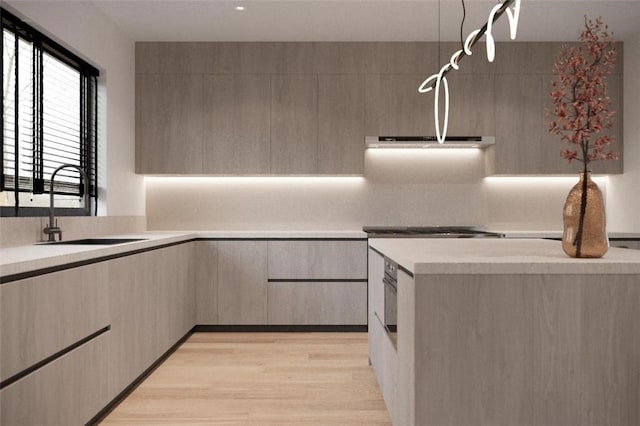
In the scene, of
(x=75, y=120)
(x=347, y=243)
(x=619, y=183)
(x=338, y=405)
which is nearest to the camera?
(x=338, y=405)

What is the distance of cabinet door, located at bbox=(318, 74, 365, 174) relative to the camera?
5055mm

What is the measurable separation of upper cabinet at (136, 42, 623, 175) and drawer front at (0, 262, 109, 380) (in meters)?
2.50

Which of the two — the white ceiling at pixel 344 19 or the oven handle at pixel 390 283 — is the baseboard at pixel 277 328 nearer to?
the oven handle at pixel 390 283

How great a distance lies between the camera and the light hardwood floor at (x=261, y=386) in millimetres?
2867

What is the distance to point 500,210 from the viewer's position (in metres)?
5.44


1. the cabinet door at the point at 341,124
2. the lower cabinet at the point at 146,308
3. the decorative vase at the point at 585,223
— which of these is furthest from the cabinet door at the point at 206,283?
the decorative vase at the point at 585,223

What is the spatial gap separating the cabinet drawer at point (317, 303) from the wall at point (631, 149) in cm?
250

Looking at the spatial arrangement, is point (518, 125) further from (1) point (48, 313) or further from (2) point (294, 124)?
(1) point (48, 313)

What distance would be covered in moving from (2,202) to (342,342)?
2647 mm

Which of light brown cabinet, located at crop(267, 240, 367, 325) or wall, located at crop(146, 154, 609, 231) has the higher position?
wall, located at crop(146, 154, 609, 231)

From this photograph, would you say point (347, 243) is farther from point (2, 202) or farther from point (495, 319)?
point (495, 319)

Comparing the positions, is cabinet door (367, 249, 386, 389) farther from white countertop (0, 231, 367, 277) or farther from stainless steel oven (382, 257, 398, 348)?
white countertop (0, 231, 367, 277)

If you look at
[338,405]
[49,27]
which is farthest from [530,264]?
[49,27]

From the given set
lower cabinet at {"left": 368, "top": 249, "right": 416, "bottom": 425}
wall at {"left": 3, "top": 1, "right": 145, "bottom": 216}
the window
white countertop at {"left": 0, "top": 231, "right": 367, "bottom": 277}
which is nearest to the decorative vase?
lower cabinet at {"left": 368, "top": 249, "right": 416, "bottom": 425}
